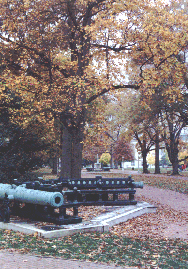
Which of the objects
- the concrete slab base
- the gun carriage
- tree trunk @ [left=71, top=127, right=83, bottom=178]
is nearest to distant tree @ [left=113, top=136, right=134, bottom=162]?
tree trunk @ [left=71, top=127, right=83, bottom=178]

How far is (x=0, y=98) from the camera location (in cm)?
1527

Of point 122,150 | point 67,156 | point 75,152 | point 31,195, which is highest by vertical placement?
Result: point 122,150

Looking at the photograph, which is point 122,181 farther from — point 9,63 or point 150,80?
point 9,63

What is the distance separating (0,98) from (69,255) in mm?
9909

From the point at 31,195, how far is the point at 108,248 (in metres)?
2.90

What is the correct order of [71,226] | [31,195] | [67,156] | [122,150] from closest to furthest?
[71,226]
[31,195]
[67,156]
[122,150]

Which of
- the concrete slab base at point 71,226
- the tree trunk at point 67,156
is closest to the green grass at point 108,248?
the concrete slab base at point 71,226

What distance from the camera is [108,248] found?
7.36 m

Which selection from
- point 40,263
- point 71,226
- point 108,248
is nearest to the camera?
point 40,263

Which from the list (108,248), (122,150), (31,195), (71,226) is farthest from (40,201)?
(122,150)

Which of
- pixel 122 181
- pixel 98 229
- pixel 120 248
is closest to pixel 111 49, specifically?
pixel 122 181

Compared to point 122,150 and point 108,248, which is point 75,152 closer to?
point 108,248

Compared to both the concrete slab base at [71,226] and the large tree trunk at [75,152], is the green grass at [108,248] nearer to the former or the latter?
the concrete slab base at [71,226]

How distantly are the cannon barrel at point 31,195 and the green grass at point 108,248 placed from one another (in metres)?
0.94
